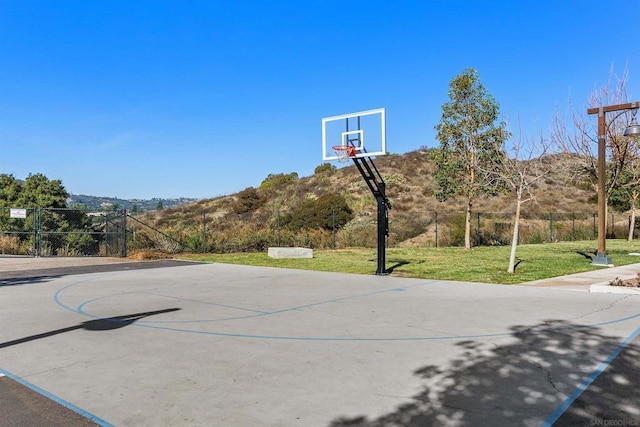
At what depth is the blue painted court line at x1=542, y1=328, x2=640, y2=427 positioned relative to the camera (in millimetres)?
4145

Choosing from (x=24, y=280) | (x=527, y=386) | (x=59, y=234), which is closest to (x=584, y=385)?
(x=527, y=386)

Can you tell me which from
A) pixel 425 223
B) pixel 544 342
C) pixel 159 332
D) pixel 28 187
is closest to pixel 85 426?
pixel 159 332

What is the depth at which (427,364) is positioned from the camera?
5.68 m

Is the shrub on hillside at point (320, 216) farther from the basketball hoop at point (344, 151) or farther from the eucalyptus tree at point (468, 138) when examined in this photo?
the basketball hoop at point (344, 151)

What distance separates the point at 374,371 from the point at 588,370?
2.38 metres

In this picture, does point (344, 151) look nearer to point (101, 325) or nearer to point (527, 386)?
point (101, 325)

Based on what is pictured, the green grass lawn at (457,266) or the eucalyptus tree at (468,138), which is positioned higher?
the eucalyptus tree at (468,138)

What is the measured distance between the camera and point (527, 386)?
16.1 feet

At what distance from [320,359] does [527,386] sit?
234 centimetres

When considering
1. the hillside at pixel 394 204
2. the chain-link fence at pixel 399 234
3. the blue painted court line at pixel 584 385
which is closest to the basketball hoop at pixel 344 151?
the blue painted court line at pixel 584 385

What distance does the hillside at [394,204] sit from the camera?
39.9 m

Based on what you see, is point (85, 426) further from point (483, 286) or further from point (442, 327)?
point (483, 286)

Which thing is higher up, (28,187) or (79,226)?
(28,187)

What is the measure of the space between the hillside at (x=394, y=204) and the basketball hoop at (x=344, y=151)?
16827mm
